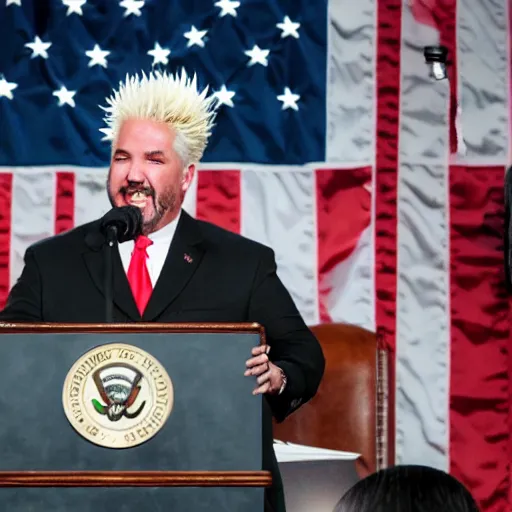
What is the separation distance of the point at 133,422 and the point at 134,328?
0.66 ft

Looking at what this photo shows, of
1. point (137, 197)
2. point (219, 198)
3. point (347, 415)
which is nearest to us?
point (137, 197)

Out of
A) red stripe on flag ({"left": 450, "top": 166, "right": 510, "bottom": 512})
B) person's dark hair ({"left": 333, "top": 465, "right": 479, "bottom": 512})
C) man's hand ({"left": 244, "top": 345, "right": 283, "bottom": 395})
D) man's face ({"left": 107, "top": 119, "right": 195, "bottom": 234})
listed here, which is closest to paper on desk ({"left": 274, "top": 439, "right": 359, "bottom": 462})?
red stripe on flag ({"left": 450, "top": 166, "right": 510, "bottom": 512})

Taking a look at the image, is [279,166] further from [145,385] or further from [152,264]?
[145,385]

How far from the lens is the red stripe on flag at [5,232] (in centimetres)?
562

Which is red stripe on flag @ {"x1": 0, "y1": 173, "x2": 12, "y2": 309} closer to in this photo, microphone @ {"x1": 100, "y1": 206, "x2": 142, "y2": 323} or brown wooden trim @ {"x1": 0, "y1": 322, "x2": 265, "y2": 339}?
microphone @ {"x1": 100, "y1": 206, "x2": 142, "y2": 323}

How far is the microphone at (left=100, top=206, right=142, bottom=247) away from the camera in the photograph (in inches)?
→ 121

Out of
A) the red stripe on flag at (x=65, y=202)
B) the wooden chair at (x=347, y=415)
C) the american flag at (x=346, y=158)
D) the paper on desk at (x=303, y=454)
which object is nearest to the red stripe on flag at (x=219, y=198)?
the american flag at (x=346, y=158)

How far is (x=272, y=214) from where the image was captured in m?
5.60

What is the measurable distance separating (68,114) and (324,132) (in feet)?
3.67

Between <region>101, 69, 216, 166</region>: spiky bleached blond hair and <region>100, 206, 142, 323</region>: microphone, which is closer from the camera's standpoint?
<region>100, 206, 142, 323</region>: microphone

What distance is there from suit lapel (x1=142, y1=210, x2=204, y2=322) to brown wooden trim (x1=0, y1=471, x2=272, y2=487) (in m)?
0.69

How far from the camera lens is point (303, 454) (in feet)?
16.1

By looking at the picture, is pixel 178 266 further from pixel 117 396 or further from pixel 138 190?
pixel 117 396

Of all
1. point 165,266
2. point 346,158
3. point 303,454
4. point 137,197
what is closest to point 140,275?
point 165,266
